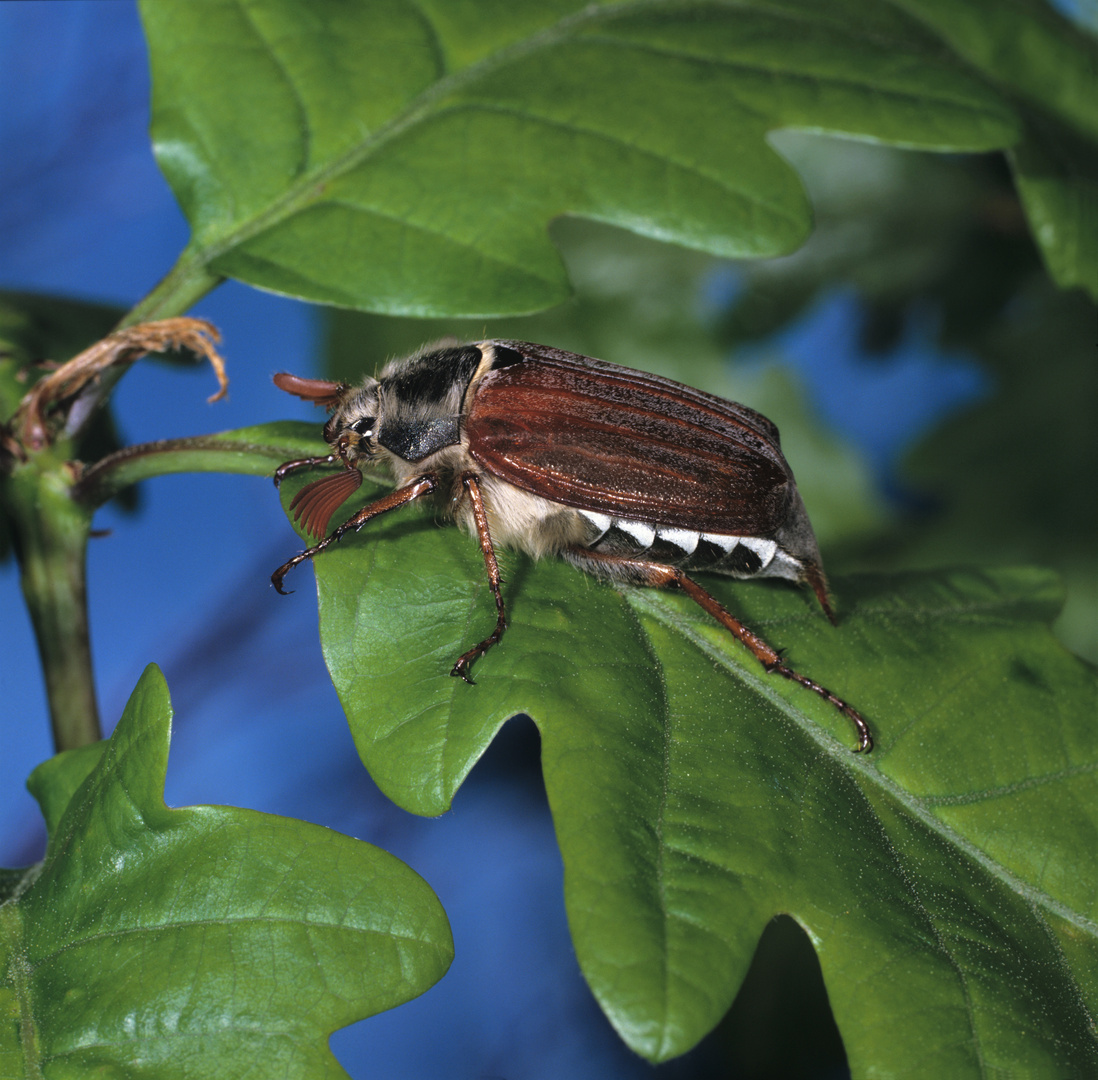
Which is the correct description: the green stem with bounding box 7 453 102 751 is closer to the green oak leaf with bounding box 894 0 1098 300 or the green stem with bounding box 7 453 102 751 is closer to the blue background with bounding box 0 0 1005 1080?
the blue background with bounding box 0 0 1005 1080

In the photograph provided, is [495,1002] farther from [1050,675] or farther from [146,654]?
[1050,675]

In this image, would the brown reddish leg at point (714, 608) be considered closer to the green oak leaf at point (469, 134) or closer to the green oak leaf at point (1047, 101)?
the green oak leaf at point (469, 134)

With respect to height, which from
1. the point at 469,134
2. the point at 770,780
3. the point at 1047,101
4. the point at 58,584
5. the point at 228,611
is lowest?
the point at 228,611

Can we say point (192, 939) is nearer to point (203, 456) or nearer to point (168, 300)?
point (203, 456)

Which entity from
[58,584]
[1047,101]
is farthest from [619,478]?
[1047,101]

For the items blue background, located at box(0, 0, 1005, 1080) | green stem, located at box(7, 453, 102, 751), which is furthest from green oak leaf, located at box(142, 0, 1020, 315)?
blue background, located at box(0, 0, 1005, 1080)
